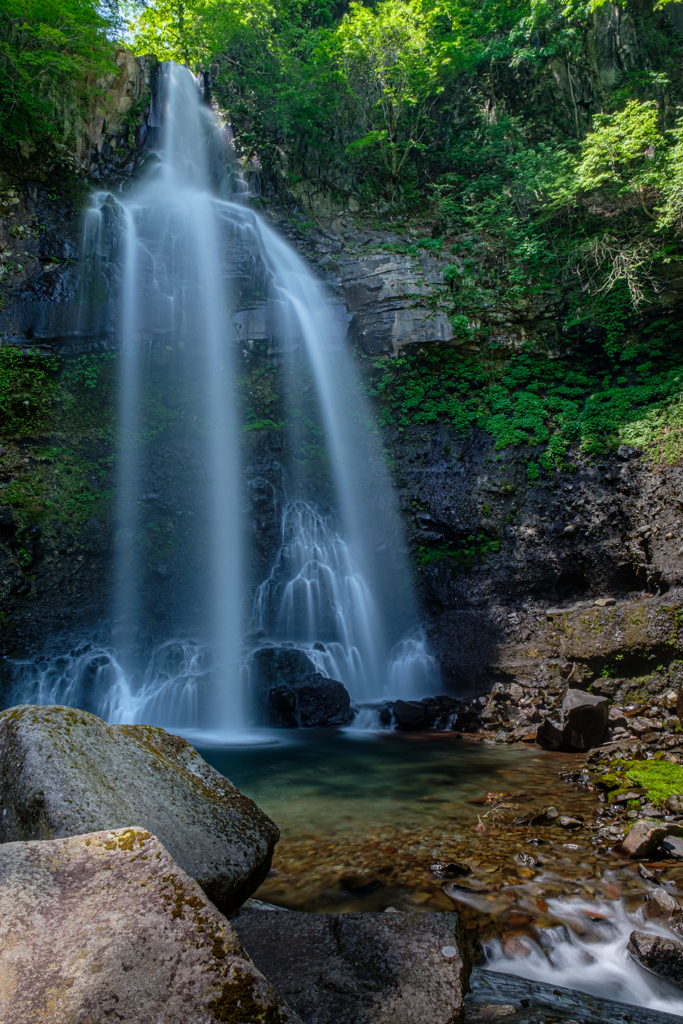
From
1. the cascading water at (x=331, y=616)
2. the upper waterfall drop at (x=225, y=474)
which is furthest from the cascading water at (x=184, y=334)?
the cascading water at (x=331, y=616)

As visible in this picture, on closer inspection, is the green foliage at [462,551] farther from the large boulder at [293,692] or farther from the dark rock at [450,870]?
the dark rock at [450,870]

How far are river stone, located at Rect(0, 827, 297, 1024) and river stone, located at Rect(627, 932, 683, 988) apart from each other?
2.69m

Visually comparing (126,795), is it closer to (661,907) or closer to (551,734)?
(661,907)

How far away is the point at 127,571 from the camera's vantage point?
42.0 ft

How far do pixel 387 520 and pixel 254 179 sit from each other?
39.5 feet

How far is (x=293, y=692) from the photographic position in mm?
9984

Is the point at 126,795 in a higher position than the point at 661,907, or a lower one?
higher

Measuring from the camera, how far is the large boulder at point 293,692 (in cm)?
978

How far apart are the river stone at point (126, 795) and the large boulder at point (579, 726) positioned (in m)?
5.41

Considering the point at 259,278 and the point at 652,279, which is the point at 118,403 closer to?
the point at 259,278

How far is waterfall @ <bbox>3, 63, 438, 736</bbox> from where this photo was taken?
10.8 m

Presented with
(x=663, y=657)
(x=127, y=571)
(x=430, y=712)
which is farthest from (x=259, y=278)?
(x=663, y=657)

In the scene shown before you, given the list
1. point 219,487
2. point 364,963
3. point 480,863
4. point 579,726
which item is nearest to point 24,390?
point 219,487

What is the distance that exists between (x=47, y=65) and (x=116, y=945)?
1816 centimetres
